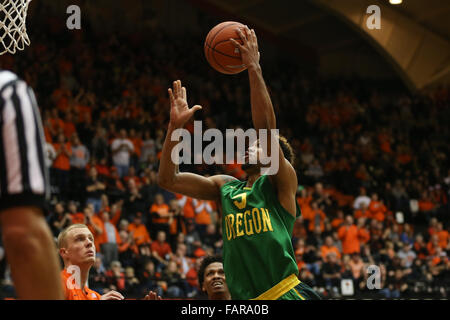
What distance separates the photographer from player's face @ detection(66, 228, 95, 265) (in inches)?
141

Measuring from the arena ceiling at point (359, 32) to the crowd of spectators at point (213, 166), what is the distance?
1.02 m

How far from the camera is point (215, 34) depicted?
371 cm

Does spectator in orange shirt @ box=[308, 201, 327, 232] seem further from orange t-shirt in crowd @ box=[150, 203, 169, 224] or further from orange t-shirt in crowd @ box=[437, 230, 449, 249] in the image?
orange t-shirt in crowd @ box=[150, 203, 169, 224]

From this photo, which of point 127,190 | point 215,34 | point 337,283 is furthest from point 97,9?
point 215,34

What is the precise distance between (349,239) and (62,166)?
5292 millimetres

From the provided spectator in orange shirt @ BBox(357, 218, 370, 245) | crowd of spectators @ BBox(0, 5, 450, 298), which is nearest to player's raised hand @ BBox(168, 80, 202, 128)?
crowd of spectators @ BBox(0, 5, 450, 298)

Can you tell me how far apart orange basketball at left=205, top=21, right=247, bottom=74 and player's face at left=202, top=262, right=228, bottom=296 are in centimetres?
148

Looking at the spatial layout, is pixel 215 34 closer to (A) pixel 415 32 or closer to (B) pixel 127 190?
(B) pixel 127 190

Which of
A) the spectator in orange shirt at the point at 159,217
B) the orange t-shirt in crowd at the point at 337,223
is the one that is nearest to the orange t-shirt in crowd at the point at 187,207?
the spectator in orange shirt at the point at 159,217

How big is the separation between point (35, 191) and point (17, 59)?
11.2 m

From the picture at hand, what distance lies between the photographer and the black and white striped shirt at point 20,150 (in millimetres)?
1600

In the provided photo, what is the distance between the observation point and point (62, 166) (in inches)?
365

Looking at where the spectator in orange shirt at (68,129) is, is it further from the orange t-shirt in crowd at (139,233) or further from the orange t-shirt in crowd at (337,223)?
the orange t-shirt in crowd at (337,223)
